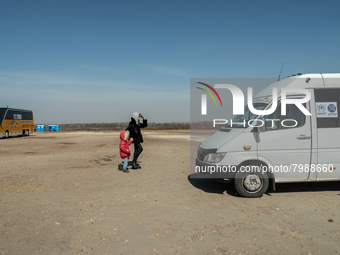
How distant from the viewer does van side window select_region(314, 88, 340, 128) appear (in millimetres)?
6270

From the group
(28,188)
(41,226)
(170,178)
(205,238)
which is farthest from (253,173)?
(28,188)

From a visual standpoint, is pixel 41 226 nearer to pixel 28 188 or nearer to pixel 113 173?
pixel 28 188

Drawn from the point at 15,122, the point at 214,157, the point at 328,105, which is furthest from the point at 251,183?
the point at 15,122

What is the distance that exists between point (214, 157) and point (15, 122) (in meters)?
30.6

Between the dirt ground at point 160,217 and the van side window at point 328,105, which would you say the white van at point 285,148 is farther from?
the dirt ground at point 160,217

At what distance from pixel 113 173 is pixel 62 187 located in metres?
2.23

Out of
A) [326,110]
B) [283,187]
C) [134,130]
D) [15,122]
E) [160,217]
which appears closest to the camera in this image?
[160,217]

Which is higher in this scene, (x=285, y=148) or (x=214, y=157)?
(x=285, y=148)

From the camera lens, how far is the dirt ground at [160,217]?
400cm

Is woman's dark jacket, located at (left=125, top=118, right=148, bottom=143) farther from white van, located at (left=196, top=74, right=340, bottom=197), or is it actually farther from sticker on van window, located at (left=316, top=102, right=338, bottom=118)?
sticker on van window, located at (left=316, top=102, right=338, bottom=118)

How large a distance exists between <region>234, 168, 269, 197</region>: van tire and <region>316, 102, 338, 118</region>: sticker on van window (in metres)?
1.94

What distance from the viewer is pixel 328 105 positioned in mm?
6340

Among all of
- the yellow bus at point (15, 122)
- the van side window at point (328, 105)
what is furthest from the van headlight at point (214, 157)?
the yellow bus at point (15, 122)

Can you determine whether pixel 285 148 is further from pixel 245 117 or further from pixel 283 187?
pixel 283 187
